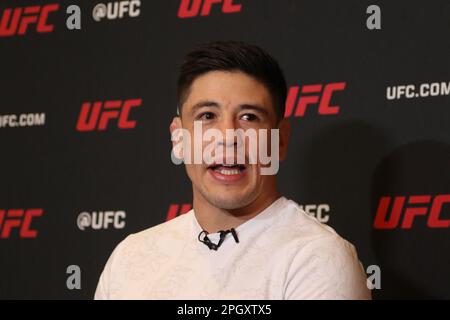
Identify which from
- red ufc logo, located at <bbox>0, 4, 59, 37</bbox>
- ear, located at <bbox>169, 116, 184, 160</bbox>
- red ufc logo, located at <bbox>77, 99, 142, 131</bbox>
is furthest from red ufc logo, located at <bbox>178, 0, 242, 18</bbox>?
ear, located at <bbox>169, 116, 184, 160</bbox>

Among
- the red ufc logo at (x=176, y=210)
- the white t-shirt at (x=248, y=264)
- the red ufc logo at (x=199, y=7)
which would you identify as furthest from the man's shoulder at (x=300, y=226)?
the red ufc logo at (x=199, y=7)

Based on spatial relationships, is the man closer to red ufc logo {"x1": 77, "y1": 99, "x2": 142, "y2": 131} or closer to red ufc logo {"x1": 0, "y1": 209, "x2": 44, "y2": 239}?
red ufc logo {"x1": 77, "y1": 99, "x2": 142, "y2": 131}

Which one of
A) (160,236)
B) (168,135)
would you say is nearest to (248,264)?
(160,236)

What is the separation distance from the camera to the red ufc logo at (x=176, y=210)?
8.76ft

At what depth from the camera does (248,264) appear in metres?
1.81

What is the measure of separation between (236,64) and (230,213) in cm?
37

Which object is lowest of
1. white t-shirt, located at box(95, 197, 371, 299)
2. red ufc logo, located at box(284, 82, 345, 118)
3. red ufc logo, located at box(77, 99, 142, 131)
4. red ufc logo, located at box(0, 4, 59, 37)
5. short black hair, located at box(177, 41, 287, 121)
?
white t-shirt, located at box(95, 197, 371, 299)

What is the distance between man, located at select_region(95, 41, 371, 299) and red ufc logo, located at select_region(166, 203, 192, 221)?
696 mm

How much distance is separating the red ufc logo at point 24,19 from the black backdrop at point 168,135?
2 cm

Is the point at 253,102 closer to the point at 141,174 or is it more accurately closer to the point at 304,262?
the point at 304,262

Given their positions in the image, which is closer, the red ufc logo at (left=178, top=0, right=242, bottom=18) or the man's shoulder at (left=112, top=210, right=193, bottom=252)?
the man's shoulder at (left=112, top=210, right=193, bottom=252)

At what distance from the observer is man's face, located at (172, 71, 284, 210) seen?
1.84m

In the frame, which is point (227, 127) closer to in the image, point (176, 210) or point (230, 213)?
point (230, 213)

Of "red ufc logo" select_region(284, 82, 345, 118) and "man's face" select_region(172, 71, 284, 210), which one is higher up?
"red ufc logo" select_region(284, 82, 345, 118)
